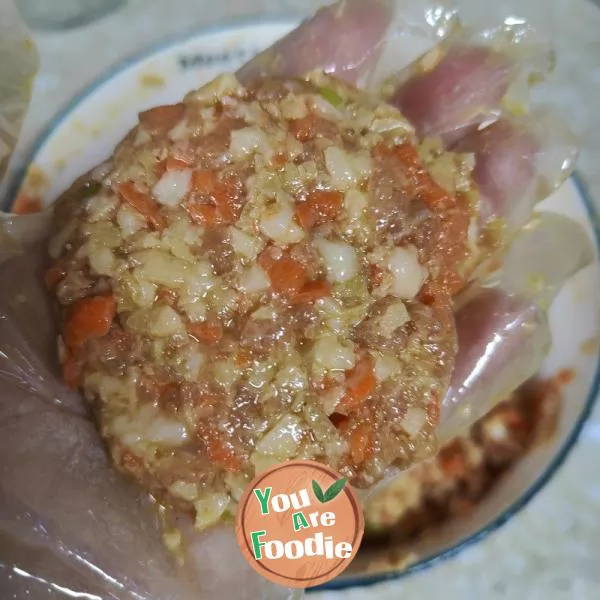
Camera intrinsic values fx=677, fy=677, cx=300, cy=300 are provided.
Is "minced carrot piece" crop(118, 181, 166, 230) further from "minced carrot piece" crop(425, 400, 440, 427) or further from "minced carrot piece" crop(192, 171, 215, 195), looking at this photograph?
"minced carrot piece" crop(425, 400, 440, 427)

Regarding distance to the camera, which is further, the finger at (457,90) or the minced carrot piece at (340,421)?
the finger at (457,90)

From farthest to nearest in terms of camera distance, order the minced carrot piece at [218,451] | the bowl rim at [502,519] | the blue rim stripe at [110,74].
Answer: the blue rim stripe at [110,74] < the bowl rim at [502,519] < the minced carrot piece at [218,451]

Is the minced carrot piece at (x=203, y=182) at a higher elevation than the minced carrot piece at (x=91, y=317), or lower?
higher

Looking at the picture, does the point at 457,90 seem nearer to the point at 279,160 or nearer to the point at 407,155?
the point at 407,155

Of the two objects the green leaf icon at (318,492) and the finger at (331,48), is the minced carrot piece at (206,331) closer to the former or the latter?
the green leaf icon at (318,492)

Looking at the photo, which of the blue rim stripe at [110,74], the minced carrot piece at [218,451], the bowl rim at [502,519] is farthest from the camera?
the blue rim stripe at [110,74]

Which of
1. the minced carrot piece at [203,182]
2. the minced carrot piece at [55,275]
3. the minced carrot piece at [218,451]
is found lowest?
the minced carrot piece at [218,451]

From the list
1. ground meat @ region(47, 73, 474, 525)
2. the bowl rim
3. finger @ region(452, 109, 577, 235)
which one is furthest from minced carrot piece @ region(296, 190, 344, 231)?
the bowl rim

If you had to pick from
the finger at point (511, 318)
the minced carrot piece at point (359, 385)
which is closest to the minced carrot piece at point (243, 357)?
the minced carrot piece at point (359, 385)
